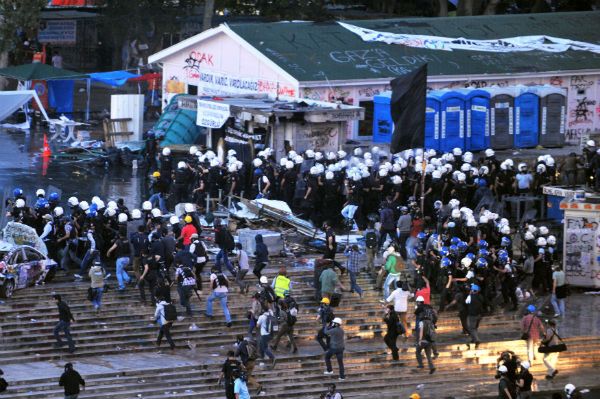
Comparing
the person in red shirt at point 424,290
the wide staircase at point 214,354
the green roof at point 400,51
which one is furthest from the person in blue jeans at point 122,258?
the green roof at point 400,51

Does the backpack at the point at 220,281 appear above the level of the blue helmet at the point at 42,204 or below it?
below

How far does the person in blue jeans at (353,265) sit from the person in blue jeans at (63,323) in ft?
20.5

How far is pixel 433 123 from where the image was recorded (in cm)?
4547

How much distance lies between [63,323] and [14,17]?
2855 cm

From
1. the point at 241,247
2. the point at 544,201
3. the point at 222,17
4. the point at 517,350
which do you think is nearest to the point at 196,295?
the point at 241,247

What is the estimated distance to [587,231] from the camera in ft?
118

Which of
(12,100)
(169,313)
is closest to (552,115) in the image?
(12,100)

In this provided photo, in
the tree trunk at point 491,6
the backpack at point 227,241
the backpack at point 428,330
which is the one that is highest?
the tree trunk at point 491,6

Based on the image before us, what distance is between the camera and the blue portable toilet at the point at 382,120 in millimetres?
45906

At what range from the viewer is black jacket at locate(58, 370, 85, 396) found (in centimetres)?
2673

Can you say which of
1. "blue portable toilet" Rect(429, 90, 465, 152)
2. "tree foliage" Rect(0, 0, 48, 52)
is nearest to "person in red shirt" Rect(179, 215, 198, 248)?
"blue portable toilet" Rect(429, 90, 465, 152)

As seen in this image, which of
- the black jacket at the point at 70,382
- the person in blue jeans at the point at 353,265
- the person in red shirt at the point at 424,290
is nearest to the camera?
the black jacket at the point at 70,382

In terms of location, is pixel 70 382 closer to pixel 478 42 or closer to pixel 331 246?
pixel 331 246

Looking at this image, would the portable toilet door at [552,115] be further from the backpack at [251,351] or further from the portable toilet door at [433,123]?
the backpack at [251,351]
